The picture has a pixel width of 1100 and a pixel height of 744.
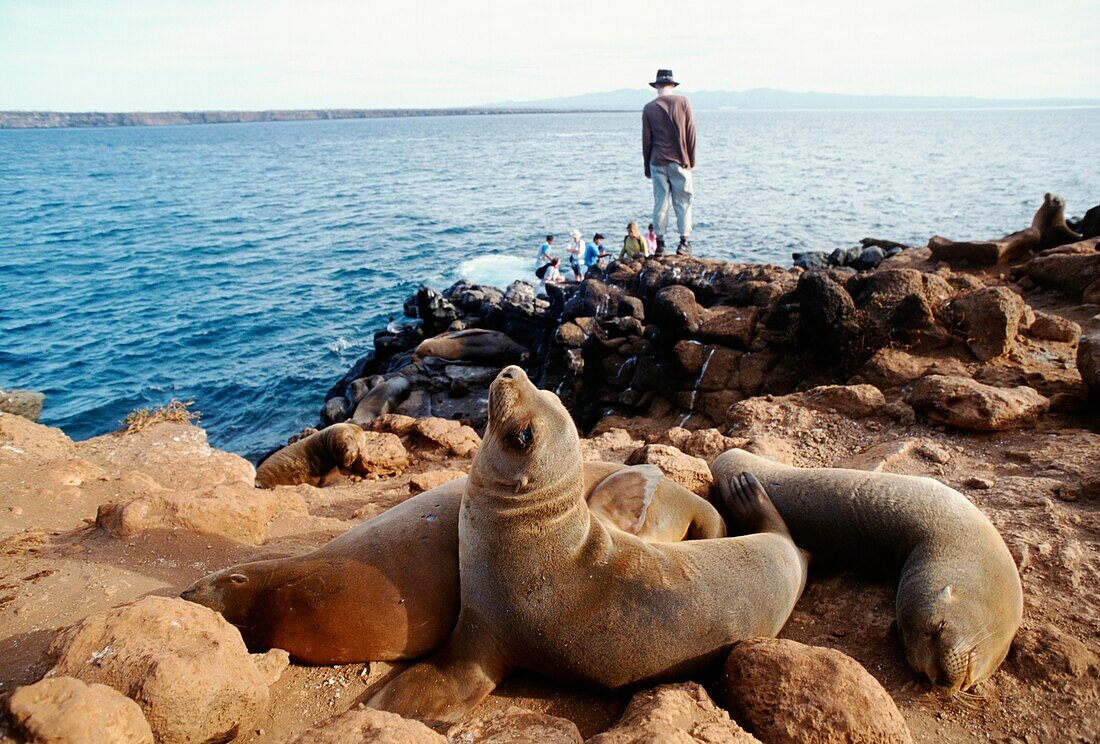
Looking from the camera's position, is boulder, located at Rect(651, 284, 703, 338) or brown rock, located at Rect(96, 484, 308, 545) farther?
boulder, located at Rect(651, 284, 703, 338)

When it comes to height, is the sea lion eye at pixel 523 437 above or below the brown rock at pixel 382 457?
above

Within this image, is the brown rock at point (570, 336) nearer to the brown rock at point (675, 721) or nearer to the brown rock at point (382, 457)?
the brown rock at point (382, 457)

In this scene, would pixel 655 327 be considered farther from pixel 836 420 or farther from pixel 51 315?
pixel 51 315

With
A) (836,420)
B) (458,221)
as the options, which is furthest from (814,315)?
(458,221)

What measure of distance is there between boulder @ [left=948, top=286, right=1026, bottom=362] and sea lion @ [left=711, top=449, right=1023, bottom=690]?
387 centimetres

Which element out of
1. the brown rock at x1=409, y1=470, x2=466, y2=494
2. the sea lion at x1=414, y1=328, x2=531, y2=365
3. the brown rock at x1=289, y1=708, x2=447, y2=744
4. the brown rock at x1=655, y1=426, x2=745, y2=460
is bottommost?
the sea lion at x1=414, y1=328, x2=531, y2=365

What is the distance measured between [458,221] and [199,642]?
35309 mm

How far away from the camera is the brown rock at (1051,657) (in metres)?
3.45

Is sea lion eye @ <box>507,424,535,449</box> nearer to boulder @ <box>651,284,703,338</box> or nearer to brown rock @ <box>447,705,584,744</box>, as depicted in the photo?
brown rock @ <box>447,705,584,744</box>

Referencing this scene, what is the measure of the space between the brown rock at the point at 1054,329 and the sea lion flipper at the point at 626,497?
18.7 ft

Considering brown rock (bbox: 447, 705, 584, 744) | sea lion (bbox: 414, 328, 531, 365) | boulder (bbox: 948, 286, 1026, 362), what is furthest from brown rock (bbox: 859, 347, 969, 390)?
sea lion (bbox: 414, 328, 531, 365)

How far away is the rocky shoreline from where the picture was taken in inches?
117

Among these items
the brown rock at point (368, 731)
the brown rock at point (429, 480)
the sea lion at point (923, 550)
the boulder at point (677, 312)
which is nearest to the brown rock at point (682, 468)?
the sea lion at point (923, 550)

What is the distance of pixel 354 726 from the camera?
2551mm
